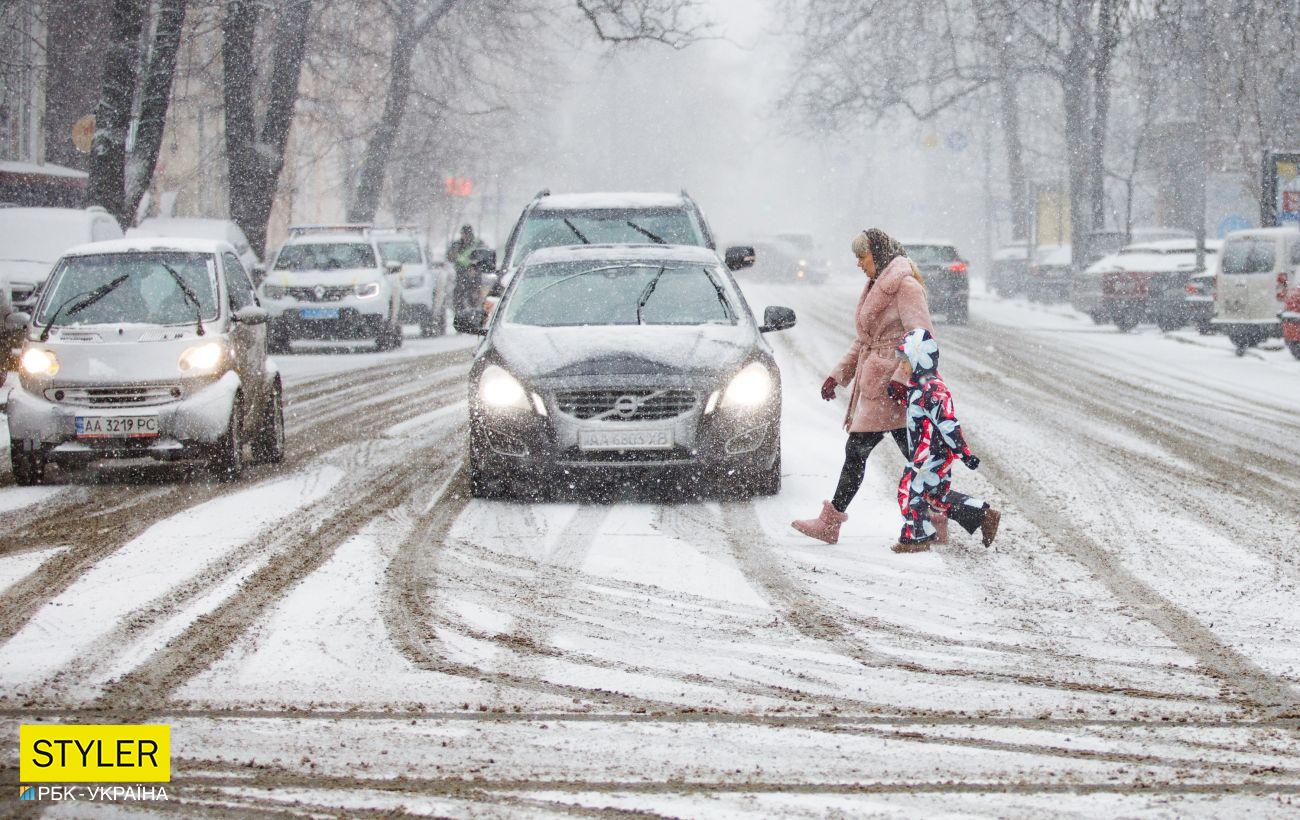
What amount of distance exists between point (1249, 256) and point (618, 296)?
53.0 feet

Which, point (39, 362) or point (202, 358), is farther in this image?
point (202, 358)

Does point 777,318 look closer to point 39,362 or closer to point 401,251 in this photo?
point 39,362

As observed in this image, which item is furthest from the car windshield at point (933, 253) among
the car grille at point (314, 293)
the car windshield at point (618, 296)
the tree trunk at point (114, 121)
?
the car windshield at point (618, 296)

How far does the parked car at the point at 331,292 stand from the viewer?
2584 centimetres

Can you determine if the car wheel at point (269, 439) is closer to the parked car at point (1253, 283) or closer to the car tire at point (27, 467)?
the car tire at point (27, 467)

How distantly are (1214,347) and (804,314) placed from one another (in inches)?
435

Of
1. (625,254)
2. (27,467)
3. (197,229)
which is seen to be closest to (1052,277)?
(197,229)

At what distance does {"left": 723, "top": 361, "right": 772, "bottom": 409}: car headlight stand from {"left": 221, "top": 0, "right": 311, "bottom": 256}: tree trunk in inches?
750

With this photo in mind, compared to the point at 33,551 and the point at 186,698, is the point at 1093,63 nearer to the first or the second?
the point at 33,551

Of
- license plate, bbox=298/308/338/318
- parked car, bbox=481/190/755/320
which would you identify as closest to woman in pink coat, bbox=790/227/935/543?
parked car, bbox=481/190/755/320

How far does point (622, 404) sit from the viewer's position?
34.1ft

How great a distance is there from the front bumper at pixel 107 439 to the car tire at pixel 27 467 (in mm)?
46

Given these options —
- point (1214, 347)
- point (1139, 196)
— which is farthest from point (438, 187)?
point (1139, 196)

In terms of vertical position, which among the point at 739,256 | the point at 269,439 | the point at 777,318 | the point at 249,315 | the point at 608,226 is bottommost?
the point at 269,439
